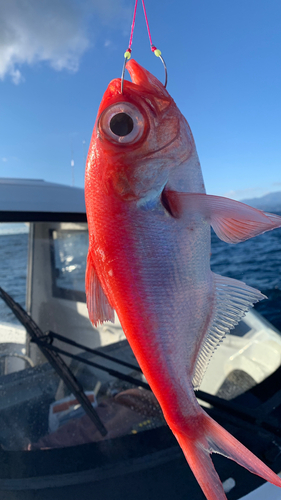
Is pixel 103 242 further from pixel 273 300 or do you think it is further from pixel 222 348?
pixel 273 300

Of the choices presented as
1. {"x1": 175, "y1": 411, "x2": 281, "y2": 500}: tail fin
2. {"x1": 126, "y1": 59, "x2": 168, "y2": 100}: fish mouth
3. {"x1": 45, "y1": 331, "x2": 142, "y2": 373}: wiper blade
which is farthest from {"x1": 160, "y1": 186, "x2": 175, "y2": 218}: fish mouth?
{"x1": 45, "y1": 331, "x2": 142, "y2": 373}: wiper blade

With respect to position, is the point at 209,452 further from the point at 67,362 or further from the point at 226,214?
the point at 67,362

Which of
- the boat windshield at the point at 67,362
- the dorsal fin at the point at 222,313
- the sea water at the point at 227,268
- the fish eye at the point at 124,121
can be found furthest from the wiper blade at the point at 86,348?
the fish eye at the point at 124,121

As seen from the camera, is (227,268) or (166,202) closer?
(166,202)

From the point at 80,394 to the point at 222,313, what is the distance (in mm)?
1473

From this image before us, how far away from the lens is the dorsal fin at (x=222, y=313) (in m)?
0.90

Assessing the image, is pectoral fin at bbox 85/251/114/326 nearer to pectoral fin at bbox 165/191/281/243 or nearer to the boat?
pectoral fin at bbox 165/191/281/243

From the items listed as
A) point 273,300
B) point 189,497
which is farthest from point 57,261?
point 273,300

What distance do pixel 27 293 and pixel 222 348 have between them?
205 centimetres

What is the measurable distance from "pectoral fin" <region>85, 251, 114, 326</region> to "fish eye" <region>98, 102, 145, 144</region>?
357mm

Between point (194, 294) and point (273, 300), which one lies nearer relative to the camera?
point (194, 294)

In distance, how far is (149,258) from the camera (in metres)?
0.84

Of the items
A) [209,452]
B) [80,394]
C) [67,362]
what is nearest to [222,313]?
[209,452]

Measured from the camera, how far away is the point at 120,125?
890mm
